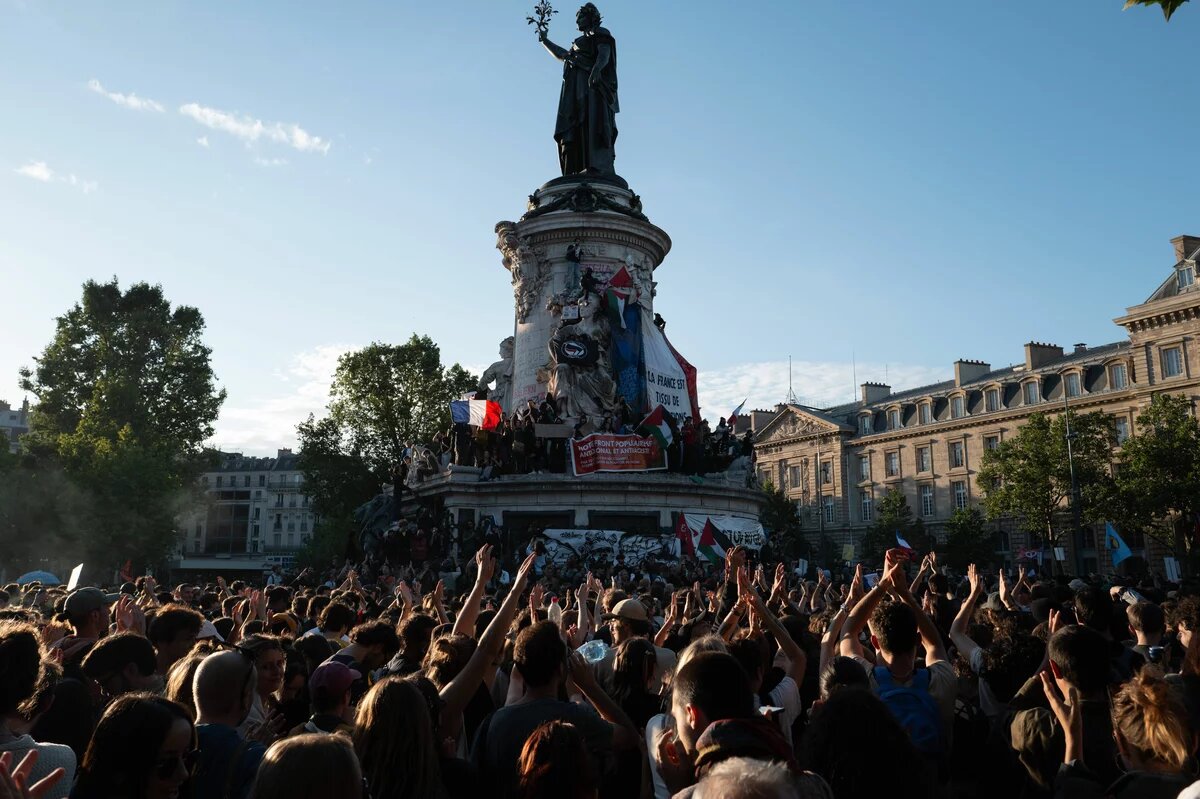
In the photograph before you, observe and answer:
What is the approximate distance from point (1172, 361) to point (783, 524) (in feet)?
80.3

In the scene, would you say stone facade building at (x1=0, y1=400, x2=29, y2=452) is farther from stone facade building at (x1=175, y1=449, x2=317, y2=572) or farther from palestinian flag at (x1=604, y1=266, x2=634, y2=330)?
palestinian flag at (x1=604, y1=266, x2=634, y2=330)

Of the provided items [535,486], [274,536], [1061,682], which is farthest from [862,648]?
[274,536]

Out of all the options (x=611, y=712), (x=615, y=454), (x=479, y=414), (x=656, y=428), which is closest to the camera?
(x=611, y=712)

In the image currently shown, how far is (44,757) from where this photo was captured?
3551 mm

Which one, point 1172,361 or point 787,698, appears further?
point 1172,361

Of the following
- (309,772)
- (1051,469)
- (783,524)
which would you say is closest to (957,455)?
(783,524)

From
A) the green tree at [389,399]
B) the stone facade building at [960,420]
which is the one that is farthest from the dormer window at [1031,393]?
the green tree at [389,399]

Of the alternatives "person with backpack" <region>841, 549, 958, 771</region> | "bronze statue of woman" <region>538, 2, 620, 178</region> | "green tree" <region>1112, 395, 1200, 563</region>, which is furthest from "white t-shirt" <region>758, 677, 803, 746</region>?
"green tree" <region>1112, 395, 1200, 563</region>

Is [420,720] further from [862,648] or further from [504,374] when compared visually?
[504,374]

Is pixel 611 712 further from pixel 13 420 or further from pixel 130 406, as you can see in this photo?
pixel 13 420

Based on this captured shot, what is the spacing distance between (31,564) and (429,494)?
74.7 feet

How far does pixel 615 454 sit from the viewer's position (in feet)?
98.8

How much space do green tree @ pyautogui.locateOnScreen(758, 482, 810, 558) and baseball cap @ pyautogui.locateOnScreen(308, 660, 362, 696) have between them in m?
29.7

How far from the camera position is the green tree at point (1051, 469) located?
49719mm
